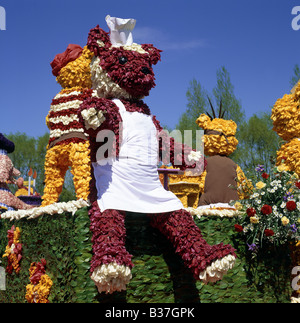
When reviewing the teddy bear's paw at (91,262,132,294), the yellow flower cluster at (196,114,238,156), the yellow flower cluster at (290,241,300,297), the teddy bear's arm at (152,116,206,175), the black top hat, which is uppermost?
the black top hat

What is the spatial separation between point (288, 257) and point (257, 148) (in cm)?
1506

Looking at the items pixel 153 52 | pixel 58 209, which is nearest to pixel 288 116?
pixel 153 52

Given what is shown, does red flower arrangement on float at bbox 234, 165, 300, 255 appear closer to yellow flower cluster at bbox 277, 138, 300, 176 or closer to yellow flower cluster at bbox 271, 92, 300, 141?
yellow flower cluster at bbox 277, 138, 300, 176

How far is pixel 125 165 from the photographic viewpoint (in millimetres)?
3252

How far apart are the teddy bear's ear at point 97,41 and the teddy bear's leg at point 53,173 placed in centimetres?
275

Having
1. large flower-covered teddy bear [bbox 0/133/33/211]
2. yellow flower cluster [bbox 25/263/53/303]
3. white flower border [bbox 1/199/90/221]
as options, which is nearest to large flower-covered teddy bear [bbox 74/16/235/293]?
white flower border [bbox 1/199/90/221]

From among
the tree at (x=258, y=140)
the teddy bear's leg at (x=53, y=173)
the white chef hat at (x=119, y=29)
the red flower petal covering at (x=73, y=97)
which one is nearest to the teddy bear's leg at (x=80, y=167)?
the teddy bear's leg at (x=53, y=173)

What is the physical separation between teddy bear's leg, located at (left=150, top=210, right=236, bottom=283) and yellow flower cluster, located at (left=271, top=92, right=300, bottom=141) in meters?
2.47

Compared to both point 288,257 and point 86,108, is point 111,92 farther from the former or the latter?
point 288,257

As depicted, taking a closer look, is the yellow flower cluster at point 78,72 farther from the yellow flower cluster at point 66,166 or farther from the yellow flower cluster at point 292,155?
the yellow flower cluster at point 292,155

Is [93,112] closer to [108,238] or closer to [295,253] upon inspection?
[108,238]

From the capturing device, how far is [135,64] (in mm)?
3447

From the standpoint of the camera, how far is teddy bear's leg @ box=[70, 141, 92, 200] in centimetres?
555
